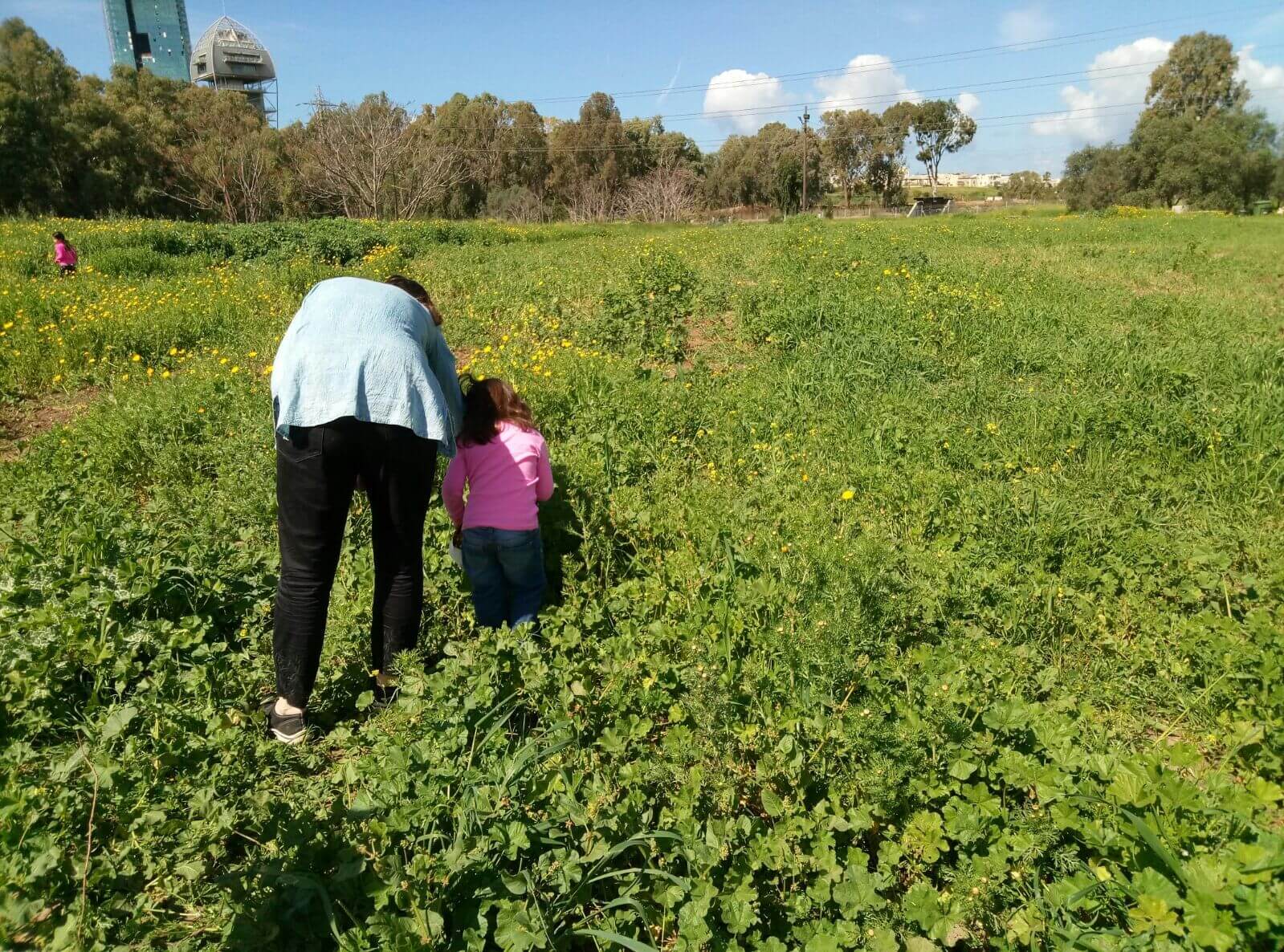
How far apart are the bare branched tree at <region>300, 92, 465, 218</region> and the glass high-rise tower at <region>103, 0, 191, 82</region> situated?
3379 inches

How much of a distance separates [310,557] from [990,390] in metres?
5.40

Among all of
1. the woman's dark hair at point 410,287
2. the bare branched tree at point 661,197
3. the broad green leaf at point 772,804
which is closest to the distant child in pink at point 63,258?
the woman's dark hair at point 410,287

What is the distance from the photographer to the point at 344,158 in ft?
109

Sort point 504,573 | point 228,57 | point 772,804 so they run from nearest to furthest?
point 772,804 < point 504,573 < point 228,57

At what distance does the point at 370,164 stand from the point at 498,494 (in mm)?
35636

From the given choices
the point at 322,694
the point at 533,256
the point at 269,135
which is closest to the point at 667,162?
the point at 269,135

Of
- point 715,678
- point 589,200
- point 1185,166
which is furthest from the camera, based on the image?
point 589,200

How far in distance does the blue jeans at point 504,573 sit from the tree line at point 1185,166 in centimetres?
5430

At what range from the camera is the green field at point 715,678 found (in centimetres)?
178

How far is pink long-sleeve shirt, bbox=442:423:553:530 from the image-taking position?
3152 millimetres

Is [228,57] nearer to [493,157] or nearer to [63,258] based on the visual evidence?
Result: [493,157]

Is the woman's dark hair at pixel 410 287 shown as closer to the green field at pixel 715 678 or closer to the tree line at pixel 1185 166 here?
the green field at pixel 715 678

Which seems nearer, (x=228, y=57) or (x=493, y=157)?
(x=493, y=157)

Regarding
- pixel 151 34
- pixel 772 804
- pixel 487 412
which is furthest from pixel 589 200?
pixel 151 34
